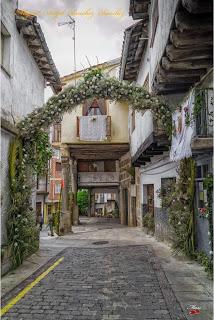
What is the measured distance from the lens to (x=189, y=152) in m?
7.27

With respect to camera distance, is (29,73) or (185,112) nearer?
(185,112)

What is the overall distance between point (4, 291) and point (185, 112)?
18.2 feet

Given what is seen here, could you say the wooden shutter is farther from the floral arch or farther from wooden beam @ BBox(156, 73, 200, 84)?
wooden beam @ BBox(156, 73, 200, 84)

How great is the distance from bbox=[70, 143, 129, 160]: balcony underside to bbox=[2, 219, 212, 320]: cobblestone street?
38.6 ft

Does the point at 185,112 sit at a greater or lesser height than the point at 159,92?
lesser

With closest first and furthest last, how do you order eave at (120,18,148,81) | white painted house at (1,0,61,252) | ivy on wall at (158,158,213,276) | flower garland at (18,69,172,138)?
white painted house at (1,0,61,252) < ivy on wall at (158,158,213,276) < flower garland at (18,69,172,138) < eave at (120,18,148,81)

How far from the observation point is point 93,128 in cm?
2034

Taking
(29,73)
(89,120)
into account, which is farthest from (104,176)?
(29,73)

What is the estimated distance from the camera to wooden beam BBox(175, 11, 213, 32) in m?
5.70

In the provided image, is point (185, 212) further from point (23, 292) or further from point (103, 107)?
point (103, 107)

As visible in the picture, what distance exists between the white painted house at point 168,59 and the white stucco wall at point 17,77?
3752mm

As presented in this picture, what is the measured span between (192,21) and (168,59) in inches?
63.4

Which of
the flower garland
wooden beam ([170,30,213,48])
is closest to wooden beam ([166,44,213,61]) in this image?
wooden beam ([170,30,213,48])

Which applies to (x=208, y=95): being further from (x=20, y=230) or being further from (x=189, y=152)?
(x=20, y=230)
